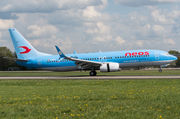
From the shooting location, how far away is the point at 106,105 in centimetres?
1073

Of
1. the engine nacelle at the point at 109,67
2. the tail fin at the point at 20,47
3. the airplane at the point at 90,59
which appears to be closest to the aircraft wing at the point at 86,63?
the airplane at the point at 90,59

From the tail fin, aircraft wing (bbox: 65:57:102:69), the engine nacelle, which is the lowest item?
the engine nacelle

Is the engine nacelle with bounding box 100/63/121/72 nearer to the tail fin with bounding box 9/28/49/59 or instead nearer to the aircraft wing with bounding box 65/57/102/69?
the aircraft wing with bounding box 65/57/102/69

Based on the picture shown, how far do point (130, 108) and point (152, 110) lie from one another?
38.3 inches

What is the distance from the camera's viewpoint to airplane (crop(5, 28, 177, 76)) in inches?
1375

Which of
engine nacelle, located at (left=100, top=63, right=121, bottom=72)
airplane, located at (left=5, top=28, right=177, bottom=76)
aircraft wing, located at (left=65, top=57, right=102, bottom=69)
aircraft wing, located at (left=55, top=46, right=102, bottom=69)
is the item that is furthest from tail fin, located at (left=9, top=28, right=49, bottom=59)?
engine nacelle, located at (left=100, top=63, right=121, bottom=72)

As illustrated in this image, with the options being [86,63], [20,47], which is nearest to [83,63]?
[86,63]

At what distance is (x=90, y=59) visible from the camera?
37.3 metres

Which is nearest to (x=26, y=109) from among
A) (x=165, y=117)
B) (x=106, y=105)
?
(x=106, y=105)

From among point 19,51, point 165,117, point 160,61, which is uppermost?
point 19,51

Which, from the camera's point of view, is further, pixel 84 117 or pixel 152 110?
pixel 152 110

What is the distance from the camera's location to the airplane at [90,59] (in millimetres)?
34938

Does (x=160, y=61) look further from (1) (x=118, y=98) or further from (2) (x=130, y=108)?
(2) (x=130, y=108)

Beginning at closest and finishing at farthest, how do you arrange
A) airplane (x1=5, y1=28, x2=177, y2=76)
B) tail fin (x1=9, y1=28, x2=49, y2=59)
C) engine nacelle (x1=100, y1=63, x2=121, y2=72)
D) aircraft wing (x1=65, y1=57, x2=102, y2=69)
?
engine nacelle (x1=100, y1=63, x2=121, y2=72) → aircraft wing (x1=65, y1=57, x2=102, y2=69) → airplane (x1=5, y1=28, x2=177, y2=76) → tail fin (x1=9, y1=28, x2=49, y2=59)
